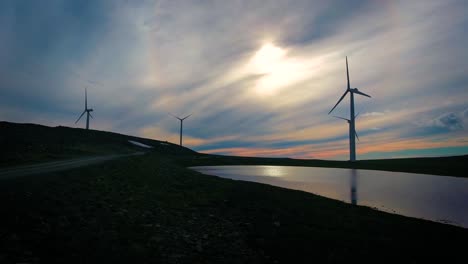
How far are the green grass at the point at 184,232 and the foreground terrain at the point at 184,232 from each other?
0.13 feet

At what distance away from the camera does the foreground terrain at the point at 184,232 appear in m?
9.70

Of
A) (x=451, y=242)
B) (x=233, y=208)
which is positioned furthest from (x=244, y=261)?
(x=451, y=242)

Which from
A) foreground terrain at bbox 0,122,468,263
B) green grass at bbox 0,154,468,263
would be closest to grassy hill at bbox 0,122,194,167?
foreground terrain at bbox 0,122,468,263

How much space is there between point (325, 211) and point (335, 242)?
9.39 meters

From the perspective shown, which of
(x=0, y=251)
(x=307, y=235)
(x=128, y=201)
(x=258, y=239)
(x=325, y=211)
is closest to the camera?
(x=0, y=251)

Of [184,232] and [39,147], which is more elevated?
[39,147]

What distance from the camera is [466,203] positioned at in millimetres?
33438

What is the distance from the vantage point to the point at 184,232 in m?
13.4

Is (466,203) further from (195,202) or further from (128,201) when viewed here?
(128,201)

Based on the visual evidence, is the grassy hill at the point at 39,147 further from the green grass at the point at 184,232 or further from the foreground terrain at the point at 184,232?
the green grass at the point at 184,232

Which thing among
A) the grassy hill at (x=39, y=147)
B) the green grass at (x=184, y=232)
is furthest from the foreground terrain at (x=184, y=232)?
the grassy hill at (x=39, y=147)

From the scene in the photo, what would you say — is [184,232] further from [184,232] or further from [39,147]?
[39,147]

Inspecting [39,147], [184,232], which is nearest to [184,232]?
[184,232]

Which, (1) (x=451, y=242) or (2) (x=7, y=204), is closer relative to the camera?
(2) (x=7, y=204)
